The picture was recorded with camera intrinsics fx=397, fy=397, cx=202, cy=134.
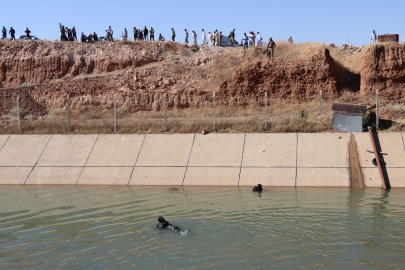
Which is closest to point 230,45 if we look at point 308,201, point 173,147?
point 173,147

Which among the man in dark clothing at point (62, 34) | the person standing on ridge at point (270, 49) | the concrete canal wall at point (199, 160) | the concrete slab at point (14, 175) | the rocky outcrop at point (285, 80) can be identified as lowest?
the concrete slab at point (14, 175)

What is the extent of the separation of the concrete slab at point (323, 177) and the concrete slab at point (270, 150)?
25.9 inches

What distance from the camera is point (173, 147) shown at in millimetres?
17391

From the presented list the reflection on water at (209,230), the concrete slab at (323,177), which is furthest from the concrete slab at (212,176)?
the concrete slab at (323,177)

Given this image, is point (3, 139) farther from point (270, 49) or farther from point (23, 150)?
point (270, 49)

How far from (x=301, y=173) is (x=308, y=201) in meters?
3.21

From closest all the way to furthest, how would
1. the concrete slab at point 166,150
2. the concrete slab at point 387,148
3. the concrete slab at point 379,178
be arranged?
1. the concrete slab at point 379,178
2. the concrete slab at point 387,148
3. the concrete slab at point 166,150

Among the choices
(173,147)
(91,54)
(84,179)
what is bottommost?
(84,179)

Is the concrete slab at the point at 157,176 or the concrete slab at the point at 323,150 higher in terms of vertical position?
the concrete slab at the point at 323,150

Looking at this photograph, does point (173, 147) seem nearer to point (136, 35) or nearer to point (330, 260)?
point (330, 260)

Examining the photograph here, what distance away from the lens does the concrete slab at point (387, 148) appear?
1481 cm

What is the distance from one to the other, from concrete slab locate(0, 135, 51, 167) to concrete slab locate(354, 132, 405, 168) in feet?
44.9

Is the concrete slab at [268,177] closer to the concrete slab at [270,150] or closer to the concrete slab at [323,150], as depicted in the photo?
the concrete slab at [270,150]

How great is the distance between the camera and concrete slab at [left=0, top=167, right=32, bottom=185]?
53.6 feet
